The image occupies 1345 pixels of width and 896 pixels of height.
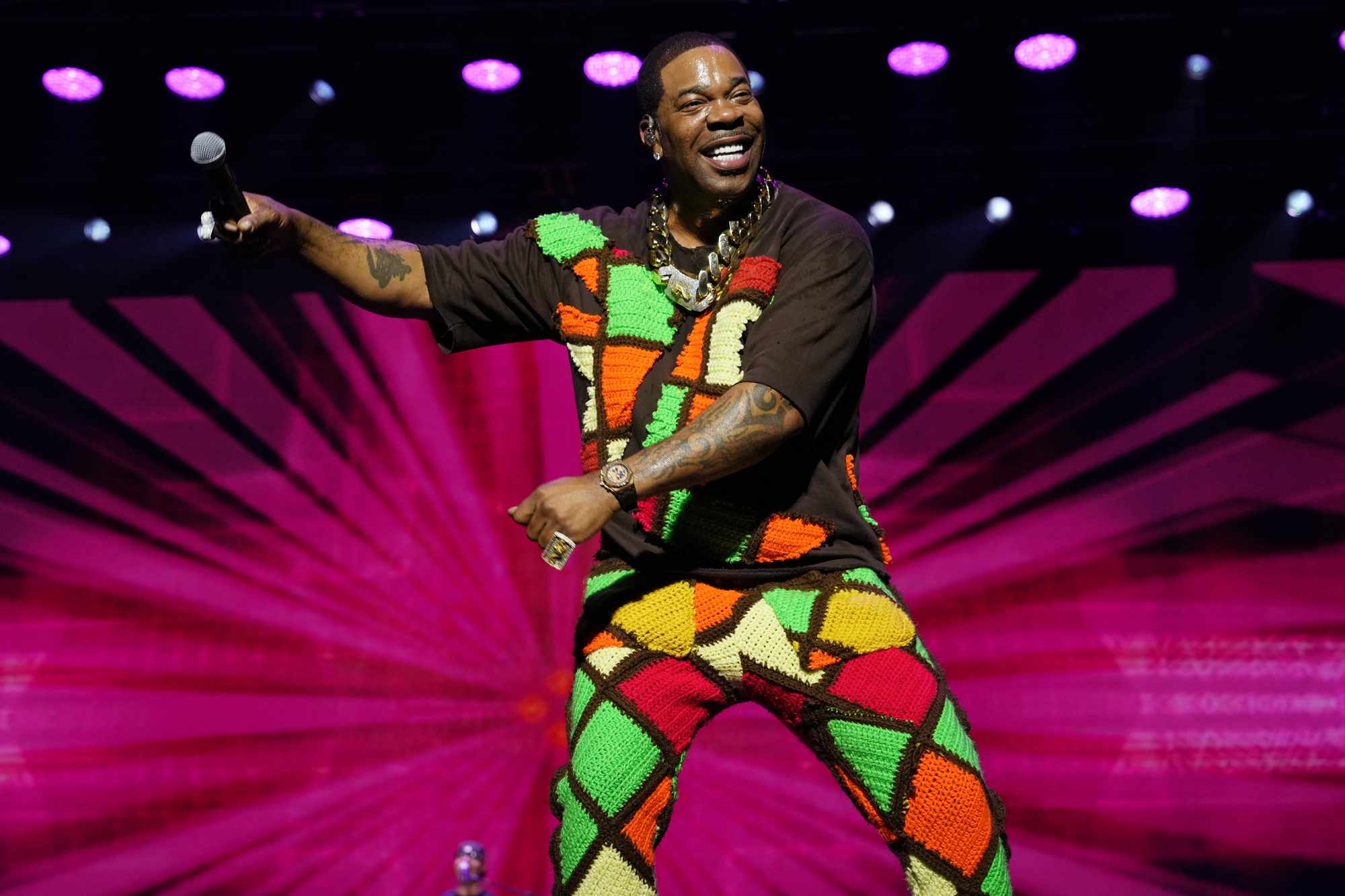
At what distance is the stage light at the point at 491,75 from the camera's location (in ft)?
15.4

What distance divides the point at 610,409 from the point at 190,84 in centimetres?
344

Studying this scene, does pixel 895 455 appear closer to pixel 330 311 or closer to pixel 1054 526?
pixel 1054 526

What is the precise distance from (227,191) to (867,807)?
1.16 metres

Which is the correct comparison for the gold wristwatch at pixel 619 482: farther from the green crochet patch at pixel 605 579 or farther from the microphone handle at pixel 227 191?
the microphone handle at pixel 227 191

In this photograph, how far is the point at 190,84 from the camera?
4.70 metres

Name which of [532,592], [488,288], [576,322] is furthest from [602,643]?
[532,592]

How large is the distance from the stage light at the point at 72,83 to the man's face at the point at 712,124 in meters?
3.43

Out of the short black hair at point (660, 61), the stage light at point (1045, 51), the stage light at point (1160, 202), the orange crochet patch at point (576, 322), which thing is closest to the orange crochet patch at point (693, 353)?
the orange crochet patch at point (576, 322)

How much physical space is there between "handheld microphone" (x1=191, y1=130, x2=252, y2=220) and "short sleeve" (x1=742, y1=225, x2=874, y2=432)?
70cm

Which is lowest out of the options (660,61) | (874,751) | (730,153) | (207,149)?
(874,751)

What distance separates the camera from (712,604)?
1827 mm

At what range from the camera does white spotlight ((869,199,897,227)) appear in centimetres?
534

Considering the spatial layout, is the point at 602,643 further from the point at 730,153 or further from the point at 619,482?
the point at 730,153

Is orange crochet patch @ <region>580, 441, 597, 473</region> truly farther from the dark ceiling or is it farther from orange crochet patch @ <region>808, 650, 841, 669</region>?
the dark ceiling
